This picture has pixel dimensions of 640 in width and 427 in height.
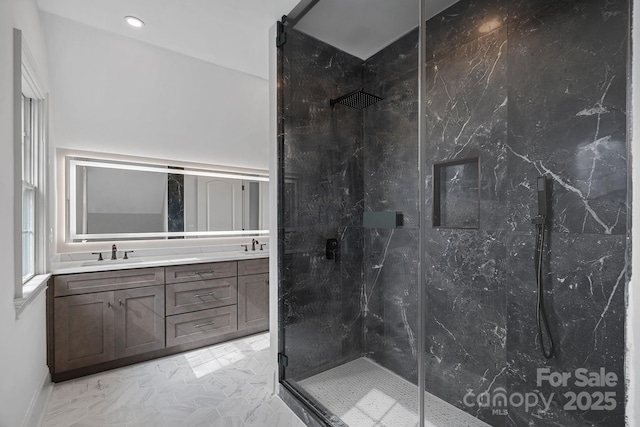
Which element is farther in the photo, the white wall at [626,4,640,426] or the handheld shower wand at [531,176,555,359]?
the handheld shower wand at [531,176,555,359]

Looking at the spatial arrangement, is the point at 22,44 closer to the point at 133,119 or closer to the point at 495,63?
the point at 133,119

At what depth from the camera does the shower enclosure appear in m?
1.53

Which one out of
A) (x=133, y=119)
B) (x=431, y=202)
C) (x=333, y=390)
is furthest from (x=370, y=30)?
(x=333, y=390)

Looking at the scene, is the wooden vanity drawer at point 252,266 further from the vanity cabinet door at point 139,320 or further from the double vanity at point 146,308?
the vanity cabinet door at point 139,320

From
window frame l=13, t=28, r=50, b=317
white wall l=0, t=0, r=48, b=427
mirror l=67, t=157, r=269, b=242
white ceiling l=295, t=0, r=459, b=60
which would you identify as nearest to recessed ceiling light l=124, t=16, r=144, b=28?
white wall l=0, t=0, r=48, b=427

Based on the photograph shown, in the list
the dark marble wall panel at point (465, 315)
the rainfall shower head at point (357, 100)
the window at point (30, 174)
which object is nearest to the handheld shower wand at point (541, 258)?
the dark marble wall panel at point (465, 315)

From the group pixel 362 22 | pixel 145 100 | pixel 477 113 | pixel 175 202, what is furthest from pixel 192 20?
pixel 477 113

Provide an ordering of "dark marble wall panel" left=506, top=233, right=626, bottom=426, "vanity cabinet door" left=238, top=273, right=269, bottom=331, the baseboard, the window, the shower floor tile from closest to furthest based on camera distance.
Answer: "dark marble wall panel" left=506, top=233, right=626, bottom=426 → the baseboard → the shower floor tile → the window → "vanity cabinet door" left=238, top=273, right=269, bottom=331

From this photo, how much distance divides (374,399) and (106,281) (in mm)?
2151

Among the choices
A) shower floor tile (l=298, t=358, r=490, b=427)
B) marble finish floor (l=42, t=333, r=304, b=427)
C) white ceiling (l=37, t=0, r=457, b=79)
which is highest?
white ceiling (l=37, t=0, r=457, b=79)

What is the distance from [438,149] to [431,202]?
0.35 metres

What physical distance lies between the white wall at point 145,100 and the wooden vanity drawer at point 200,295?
1.28 meters

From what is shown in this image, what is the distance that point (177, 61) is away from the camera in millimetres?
2633

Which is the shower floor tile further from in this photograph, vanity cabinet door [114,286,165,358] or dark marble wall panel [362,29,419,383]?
vanity cabinet door [114,286,165,358]
